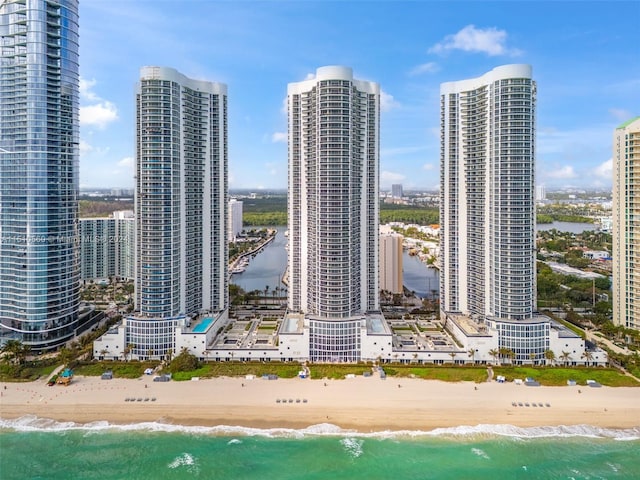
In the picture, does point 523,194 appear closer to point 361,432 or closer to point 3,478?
point 361,432

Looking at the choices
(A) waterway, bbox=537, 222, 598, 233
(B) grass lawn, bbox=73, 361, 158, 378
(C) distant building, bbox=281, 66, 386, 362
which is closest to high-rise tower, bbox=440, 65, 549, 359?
(C) distant building, bbox=281, 66, 386, 362

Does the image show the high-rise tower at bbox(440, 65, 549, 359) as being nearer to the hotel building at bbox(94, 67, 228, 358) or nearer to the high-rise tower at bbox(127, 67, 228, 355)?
the hotel building at bbox(94, 67, 228, 358)

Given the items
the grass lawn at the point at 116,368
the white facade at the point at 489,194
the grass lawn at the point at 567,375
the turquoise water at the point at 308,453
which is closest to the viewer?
the turquoise water at the point at 308,453

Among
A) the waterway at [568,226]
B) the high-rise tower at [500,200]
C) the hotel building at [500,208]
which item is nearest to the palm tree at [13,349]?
the hotel building at [500,208]

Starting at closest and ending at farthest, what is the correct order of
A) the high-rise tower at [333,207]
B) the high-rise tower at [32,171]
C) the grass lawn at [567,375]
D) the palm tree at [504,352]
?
1. the grass lawn at [567,375]
2. the palm tree at [504,352]
3. the high-rise tower at [333,207]
4. the high-rise tower at [32,171]

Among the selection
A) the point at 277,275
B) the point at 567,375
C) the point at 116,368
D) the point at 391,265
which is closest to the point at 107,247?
the point at 277,275

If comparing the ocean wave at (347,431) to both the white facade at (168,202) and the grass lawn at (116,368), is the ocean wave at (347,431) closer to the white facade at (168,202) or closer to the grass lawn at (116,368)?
the grass lawn at (116,368)

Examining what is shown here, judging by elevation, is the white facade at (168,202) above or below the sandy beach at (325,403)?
above
